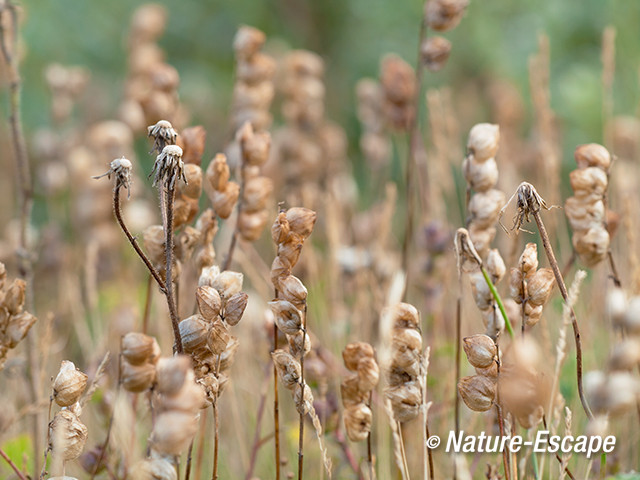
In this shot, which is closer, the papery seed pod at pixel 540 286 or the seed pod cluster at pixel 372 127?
the papery seed pod at pixel 540 286

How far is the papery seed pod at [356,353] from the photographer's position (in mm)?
760

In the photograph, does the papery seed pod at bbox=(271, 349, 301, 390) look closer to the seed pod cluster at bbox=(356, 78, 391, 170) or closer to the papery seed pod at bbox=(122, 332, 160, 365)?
the papery seed pod at bbox=(122, 332, 160, 365)

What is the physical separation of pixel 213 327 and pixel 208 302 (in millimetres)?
25

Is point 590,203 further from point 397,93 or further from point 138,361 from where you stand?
point 397,93

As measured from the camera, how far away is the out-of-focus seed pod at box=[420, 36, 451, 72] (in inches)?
46.0

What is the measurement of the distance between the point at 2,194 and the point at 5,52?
1.78 metres

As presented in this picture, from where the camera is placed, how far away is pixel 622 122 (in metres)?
1.96

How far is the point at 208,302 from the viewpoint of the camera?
678 mm

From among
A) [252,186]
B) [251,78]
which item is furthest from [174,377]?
[251,78]

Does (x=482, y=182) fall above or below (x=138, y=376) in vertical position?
above

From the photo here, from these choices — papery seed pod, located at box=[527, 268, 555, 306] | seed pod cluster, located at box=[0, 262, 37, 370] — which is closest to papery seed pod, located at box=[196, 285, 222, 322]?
seed pod cluster, located at box=[0, 262, 37, 370]

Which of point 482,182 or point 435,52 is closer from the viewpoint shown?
point 482,182

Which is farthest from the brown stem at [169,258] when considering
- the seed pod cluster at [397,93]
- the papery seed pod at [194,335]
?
the seed pod cluster at [397,93]

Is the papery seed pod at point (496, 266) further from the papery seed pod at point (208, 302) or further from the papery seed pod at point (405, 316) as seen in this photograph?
the papery seed pod at point (208, 302)
